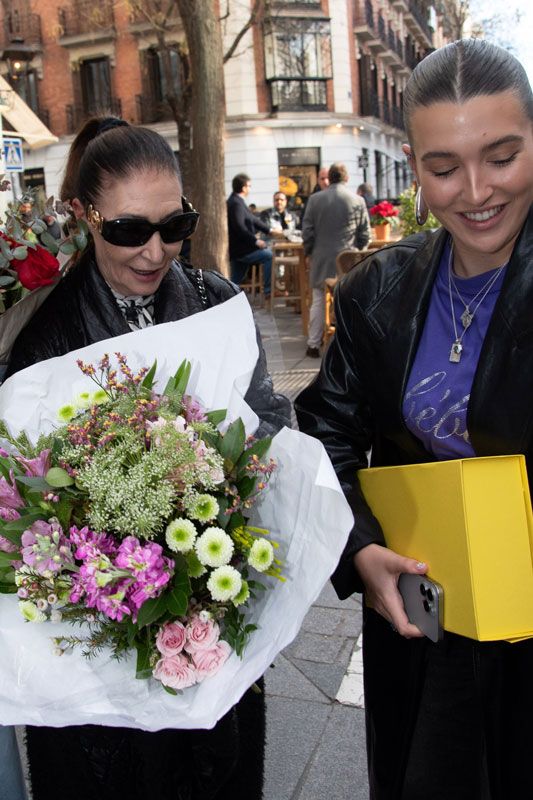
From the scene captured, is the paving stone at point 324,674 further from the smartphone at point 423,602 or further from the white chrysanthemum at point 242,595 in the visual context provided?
the white chrysanthemum at point 242,595

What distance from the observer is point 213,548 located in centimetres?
126

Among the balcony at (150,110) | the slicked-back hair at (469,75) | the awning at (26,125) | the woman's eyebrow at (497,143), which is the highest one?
the balcony at (150,110)

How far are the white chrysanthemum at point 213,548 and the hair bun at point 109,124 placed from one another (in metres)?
1.26

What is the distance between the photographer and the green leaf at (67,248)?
1.98 metres

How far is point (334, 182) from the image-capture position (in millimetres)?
8891

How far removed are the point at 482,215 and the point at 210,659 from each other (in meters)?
0.87

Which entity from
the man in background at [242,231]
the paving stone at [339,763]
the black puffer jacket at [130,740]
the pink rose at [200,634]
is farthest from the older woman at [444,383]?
the man in background at [242,231]

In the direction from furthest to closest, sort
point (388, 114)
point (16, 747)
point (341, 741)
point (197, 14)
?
point (388, 114)
point (197, 14)
point (341, 741)
point (16, 747)

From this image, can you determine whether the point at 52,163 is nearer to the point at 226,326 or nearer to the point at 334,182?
the point at 334,182

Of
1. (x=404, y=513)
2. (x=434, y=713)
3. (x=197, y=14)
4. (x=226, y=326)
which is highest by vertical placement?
(x=197, y=14)

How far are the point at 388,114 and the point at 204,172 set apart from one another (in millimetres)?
31068

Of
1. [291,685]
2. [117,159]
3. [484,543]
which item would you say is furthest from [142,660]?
[291,685]

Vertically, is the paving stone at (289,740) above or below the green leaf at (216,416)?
below

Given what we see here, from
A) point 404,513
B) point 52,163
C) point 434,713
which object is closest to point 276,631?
point 404,513
